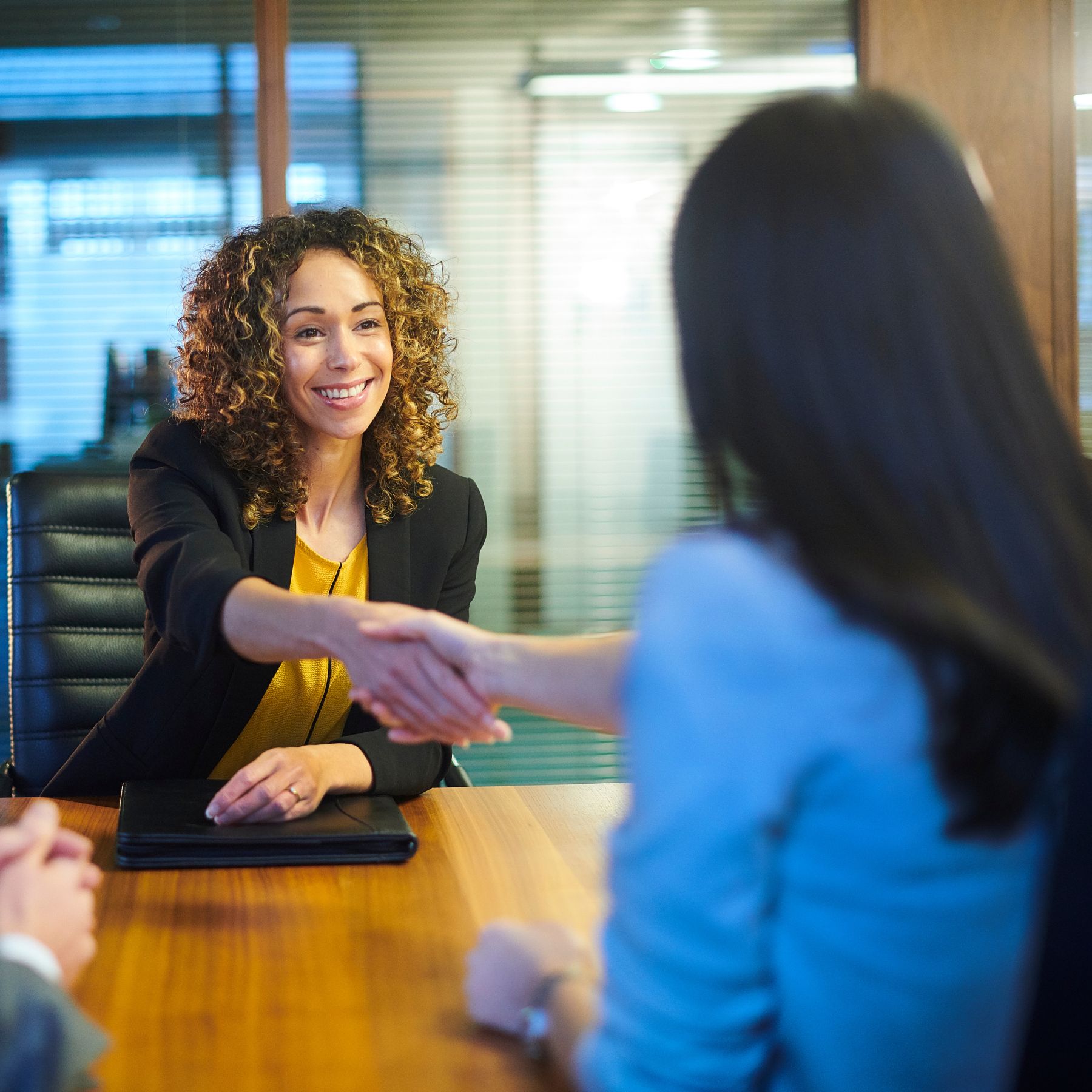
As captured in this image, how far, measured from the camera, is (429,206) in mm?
2971

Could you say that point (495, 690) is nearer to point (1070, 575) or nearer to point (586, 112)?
point (1070, 575)

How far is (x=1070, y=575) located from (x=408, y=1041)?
565 mm

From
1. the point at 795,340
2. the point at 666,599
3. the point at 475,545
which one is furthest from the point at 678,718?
the point at 475,545

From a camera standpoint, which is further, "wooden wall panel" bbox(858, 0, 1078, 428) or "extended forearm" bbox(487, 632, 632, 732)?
"wooden wall panel" bbox(858, 0, 1078, 428)

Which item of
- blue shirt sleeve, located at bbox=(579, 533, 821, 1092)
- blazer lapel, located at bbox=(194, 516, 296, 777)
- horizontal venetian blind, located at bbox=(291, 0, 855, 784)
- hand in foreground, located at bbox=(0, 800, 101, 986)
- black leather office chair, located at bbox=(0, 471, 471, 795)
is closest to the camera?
blue shirt sleeve, located at bbox=(579, 533, 821, 1092)

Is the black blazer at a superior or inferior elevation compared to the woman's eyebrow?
inferior

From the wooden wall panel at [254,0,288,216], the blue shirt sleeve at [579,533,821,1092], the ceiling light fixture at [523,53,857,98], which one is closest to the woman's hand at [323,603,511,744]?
the blue shirt sleeve at [579,533,821,1092]

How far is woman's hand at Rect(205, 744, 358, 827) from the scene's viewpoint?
1323 millimetres

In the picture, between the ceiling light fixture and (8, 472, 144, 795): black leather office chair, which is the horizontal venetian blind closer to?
the ceiling light fixture

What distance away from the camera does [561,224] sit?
301cm

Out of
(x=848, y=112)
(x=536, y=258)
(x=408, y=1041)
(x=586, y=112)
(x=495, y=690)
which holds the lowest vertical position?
(x=408, y=1041)

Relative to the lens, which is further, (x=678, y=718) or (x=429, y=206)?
(x=429, y=206)

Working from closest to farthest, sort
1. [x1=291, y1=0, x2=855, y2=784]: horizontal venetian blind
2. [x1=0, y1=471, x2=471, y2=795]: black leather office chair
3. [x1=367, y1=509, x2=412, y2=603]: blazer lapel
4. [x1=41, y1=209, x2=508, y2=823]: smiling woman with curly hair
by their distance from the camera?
[x1=41, y1=209, x2=508, y2=823]: smiling woman with curly hair < [x1=367, y1=509, x2=412, y2=603]: blazer lapel < [x1=0, y1=471, x2=471, y2=795]: black leather office chair < [x1=291, y1=0, x2=855, y2=784]: horizontal venetian blind

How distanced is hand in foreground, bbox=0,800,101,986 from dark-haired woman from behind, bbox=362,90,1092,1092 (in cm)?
40
